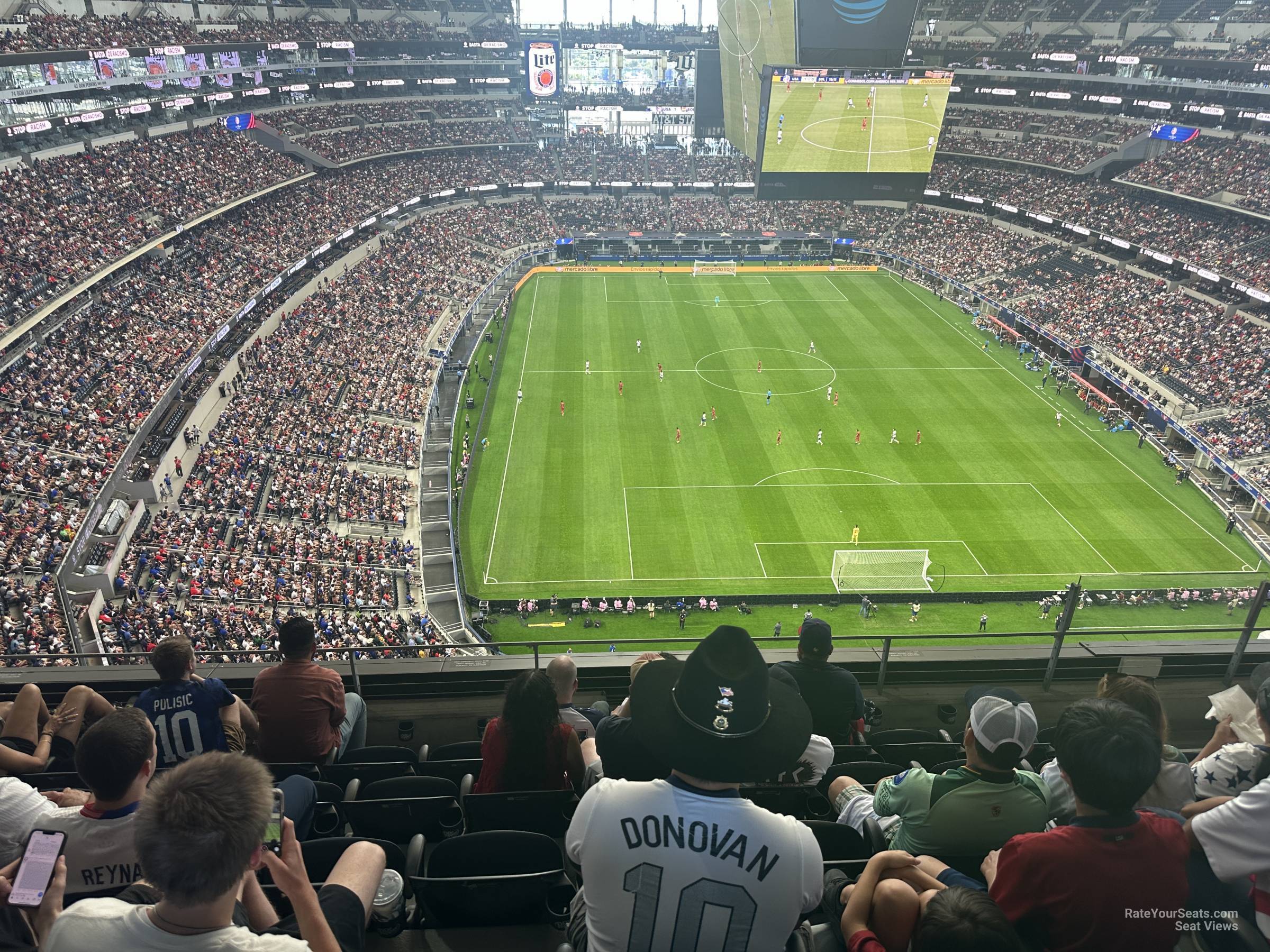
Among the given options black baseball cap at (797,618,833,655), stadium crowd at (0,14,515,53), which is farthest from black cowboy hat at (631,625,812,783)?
stadium crowd at (0,14,515,53)

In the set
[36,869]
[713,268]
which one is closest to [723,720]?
[36,869]

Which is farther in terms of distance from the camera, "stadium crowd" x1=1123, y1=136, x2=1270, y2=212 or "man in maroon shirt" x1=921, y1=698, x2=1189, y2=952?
"stadium crowd" x1=1123, y1=136, x2=1270, y2=212

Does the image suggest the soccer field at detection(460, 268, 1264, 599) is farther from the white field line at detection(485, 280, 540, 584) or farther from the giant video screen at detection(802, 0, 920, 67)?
the giant video screen at detection(802, 0, 920, 67)

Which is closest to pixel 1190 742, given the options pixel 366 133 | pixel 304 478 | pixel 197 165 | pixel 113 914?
pixel 113 914

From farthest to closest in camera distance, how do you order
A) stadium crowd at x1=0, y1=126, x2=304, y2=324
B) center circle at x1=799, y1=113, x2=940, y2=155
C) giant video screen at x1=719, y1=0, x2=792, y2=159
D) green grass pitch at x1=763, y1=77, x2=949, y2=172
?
1. giant video screen at x1=719, y1=0, x2=792, y2=159
2. center circle at x1=799, y1=113, x2=940, y2=155
3. green grass pitch at x1=763, y1=77, x2=949, y2=172
4. stadium crowd at x1=0, y1=126, x2=304, y2=324

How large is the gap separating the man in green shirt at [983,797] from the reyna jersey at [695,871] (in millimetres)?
1677

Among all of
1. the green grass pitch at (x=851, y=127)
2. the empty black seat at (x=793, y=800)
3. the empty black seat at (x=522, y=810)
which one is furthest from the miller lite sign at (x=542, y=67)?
the empty black seat at (x=522, y=810)

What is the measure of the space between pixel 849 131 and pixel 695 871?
67904 mm

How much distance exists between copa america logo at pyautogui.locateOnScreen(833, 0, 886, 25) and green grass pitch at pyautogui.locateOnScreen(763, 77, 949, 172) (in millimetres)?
4509

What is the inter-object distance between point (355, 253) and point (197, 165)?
1155 cm

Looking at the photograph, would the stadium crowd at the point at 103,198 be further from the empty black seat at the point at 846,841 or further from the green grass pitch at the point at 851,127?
the green grass pitch at the point at 851,127

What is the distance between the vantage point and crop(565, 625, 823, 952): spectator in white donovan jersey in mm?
3230

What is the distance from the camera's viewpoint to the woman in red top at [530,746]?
5402mm

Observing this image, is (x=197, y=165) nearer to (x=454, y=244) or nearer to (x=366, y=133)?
(x=454, y=244)
